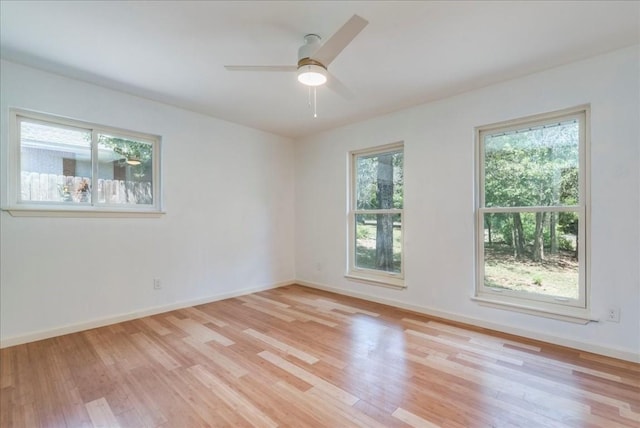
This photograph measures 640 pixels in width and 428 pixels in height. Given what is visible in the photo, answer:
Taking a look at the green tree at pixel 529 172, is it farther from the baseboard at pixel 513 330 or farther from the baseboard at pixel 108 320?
the baseboard at pixel 108 320

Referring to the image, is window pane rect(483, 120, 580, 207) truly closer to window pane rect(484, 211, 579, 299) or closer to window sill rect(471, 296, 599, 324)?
window pane rect(484, 211, 579, 299)

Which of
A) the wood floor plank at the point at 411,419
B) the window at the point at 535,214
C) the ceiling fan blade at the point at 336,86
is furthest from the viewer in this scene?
the window at the point at 535,214

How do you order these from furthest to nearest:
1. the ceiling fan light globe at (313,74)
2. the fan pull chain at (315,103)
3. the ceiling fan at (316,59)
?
the fan pull chain at (315,103), the ceiling fan light globe at (313,74), the ceiling fan at (316,59)

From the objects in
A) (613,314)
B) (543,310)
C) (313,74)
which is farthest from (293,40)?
(613,314)

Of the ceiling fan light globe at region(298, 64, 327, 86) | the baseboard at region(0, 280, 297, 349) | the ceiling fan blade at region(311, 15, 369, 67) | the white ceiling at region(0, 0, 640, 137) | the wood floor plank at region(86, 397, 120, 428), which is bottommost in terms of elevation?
the wood floor plank at region(86, 397, 120, 428)

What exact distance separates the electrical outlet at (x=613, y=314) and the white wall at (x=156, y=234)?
3830mm

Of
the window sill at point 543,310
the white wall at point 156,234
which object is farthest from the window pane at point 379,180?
the window sill at point 543,310

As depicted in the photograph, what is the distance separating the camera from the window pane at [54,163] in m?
2.72

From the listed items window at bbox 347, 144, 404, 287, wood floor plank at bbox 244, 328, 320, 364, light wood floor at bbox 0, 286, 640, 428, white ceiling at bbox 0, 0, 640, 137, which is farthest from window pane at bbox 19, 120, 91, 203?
window at bbox 347, 144, 404, 287

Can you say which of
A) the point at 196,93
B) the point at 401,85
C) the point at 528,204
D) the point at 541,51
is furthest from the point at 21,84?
the point at 528,204

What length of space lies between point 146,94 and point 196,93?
0.56 meters

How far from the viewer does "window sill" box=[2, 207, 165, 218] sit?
2.60 meters

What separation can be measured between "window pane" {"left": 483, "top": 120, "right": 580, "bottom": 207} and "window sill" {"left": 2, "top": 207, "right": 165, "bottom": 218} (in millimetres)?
3684

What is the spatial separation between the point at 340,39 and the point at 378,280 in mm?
2921
